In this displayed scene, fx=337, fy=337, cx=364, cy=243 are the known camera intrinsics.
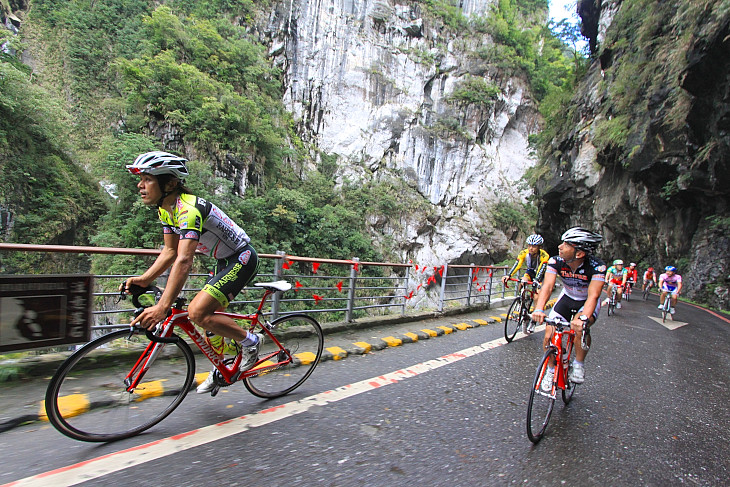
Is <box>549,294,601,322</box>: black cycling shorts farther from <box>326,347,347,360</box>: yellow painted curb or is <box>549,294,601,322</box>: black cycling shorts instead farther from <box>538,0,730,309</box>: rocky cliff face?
<box>538,0,730,309</box>: rocky cliff face

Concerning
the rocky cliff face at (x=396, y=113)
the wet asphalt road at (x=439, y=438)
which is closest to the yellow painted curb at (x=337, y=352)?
the wet asphalt road at (x=439, y=438)

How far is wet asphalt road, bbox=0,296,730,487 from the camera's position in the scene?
2.03m

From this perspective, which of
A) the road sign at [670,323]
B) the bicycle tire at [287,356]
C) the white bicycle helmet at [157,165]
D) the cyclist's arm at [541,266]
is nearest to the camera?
the white bicycle helmet at [157,165]

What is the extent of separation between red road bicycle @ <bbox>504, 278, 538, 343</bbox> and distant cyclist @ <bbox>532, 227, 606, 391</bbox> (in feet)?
7.63

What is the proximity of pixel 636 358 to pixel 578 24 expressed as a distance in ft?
110

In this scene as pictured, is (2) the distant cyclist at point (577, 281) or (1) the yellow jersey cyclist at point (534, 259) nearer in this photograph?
(2) the distant cyclist at point (577, 281)

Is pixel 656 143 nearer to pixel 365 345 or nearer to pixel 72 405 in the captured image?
pixel 365 345

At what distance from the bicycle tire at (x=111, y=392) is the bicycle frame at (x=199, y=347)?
27mm

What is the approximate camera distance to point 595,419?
3.16 metres

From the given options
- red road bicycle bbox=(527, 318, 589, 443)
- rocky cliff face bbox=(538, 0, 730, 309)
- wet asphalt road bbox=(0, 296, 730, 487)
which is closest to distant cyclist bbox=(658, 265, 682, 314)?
rocky cliff face bbox=(538, 0, 730, 309)

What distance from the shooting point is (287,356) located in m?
3.28

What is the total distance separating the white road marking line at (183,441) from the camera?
5.97ft

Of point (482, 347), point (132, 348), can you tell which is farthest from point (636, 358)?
point (132, 348)

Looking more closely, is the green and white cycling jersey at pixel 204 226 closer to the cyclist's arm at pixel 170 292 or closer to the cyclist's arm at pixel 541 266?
the cyclist's arm at pixel 170 292
